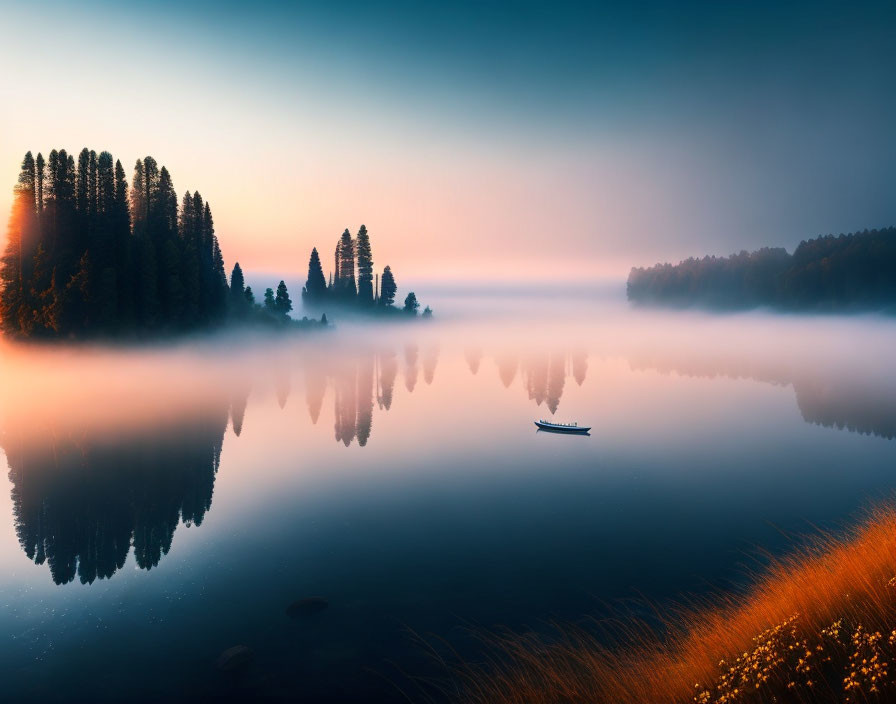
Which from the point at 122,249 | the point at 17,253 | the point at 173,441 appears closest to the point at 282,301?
the point at 122,249

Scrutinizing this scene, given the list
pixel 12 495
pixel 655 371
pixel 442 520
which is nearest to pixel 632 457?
pixel 442 520

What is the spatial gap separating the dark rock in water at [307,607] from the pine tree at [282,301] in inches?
4701

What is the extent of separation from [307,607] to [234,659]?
3.68 m

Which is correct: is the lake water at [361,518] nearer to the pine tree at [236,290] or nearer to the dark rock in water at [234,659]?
the dark rock in water at [234,659]

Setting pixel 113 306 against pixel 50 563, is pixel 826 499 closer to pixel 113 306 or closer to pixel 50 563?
pixel 50 563

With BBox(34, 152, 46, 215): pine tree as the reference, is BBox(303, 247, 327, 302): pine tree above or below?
below

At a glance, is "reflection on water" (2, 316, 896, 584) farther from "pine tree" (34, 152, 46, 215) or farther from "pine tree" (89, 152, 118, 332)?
"pine tree" (34, 152, 46, 215)

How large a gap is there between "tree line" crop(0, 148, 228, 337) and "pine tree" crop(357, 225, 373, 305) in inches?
2185

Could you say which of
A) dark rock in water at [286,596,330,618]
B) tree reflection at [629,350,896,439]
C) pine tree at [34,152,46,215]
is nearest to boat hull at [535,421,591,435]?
tree reflection at [629,350,896,439]

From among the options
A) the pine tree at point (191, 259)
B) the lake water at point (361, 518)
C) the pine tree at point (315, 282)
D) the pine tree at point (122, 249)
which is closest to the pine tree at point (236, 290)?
the pine tree at point (191, 259)

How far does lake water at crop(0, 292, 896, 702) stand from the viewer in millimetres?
18562

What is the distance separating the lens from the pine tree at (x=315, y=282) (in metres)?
144

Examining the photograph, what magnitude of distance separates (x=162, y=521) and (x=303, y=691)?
1824 cm

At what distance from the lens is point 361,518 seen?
101 feet
